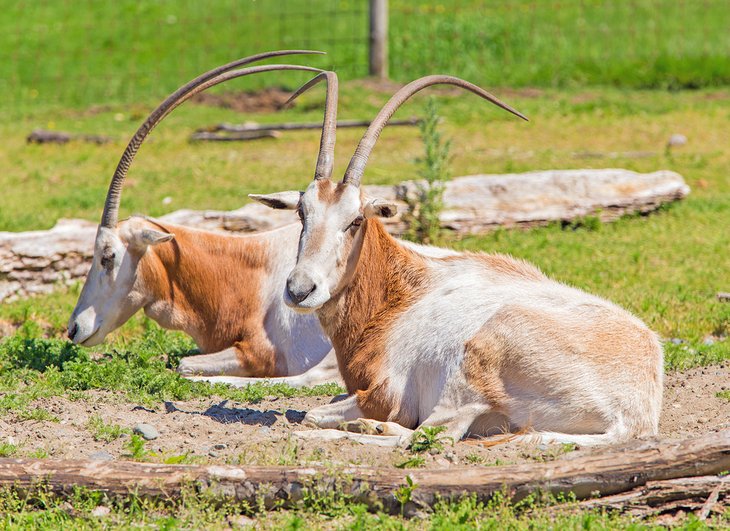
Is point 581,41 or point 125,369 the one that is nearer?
point 125,369

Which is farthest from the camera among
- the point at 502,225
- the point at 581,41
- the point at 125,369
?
the point at 581,41

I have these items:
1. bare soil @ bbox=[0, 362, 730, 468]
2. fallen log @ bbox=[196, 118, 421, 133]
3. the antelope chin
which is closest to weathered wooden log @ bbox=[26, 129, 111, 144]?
fallen log @ bbox=[196, 118, 421, 133]

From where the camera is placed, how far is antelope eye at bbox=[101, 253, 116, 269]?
6.83 meters

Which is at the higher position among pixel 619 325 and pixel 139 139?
pixel 139 139

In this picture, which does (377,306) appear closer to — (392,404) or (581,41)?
(392,404)

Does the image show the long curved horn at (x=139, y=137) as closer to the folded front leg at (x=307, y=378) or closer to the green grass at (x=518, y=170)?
the green grass at (x=518, y=170)

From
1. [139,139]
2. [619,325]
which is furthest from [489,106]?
[619,325]

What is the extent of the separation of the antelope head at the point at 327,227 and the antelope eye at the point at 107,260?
68.4 inches

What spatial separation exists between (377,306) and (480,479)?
5.45ft

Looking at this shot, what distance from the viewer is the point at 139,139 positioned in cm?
675

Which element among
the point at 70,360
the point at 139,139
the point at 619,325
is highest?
the point at 139,139

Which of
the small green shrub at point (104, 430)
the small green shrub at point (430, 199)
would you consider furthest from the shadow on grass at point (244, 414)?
the small green shrub at point (430, 199)

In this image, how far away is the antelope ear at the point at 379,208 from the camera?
5160 millimetres

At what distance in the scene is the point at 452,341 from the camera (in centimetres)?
534
